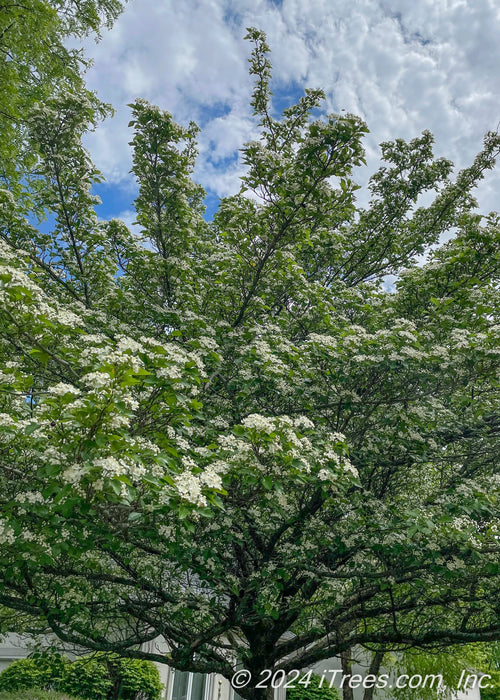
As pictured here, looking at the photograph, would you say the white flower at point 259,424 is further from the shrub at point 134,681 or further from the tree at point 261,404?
the shrub at point 134,681

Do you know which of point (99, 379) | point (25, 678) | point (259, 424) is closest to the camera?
point (99, 379)

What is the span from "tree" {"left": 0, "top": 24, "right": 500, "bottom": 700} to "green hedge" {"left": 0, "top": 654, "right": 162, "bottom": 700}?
670 centimetres

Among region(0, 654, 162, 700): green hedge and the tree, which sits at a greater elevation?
the tree

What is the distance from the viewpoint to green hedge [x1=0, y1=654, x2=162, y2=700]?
12.6 m

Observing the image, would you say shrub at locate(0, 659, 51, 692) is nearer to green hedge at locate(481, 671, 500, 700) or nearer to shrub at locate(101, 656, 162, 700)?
shrub at locate(101, 656, 162, 700)

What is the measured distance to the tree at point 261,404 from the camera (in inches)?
174

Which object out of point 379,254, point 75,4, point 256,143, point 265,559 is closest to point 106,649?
point 265,559

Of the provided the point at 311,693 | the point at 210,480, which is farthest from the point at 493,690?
the point at 210,480

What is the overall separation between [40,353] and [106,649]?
200 inches

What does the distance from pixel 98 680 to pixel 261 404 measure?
1114 centimetres

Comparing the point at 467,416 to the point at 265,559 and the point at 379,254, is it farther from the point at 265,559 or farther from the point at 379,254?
the point at 379,254

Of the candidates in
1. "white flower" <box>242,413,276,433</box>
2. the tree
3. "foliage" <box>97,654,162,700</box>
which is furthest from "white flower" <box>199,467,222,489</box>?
"foliage" <box>97,654,162,700</box>

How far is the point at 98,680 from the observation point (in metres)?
12.8

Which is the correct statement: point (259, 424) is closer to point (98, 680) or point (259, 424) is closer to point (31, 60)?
point (31, 60)
